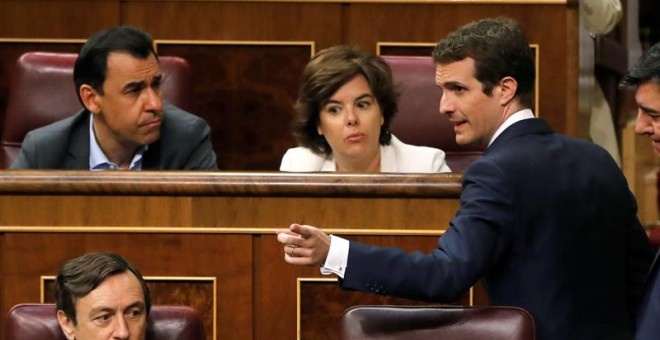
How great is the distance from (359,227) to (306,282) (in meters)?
0.11

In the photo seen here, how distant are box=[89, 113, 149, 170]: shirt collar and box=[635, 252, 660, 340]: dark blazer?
45.3 inches

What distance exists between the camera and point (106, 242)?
2012mm

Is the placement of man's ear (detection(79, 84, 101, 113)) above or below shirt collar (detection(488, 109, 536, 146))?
above

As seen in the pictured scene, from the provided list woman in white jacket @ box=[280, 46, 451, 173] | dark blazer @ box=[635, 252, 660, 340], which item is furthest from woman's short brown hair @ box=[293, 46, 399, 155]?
dark blazer @ box=[635, 252, 660, 340]

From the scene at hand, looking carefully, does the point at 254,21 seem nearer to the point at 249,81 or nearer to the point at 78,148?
the point at 249,81

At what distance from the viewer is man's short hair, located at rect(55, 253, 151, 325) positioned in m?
1.79

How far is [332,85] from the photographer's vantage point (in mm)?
2445

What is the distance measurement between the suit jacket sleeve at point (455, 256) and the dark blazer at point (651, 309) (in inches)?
6.4

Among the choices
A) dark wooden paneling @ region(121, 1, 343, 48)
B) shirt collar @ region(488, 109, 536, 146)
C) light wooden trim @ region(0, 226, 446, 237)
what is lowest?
light wooden trim @ region(0, 226, 446, 237)

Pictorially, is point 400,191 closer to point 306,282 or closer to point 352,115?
point 306,282

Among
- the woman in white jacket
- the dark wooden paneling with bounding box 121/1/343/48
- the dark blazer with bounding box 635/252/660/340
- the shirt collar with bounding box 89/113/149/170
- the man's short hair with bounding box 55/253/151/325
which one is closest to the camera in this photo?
the dark blazer with bounding box 635/252/660/340

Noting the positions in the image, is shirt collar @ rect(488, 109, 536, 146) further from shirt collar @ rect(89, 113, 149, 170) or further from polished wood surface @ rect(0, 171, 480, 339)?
shirt collar @ rect(89, 113, 149, 170)

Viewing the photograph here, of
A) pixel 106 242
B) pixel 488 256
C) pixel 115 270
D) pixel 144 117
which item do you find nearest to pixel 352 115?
pixel 144 117

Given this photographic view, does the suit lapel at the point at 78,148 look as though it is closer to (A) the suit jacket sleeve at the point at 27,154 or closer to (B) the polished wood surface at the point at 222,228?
(A) the suit jacket sleeve at the point at 27,154
